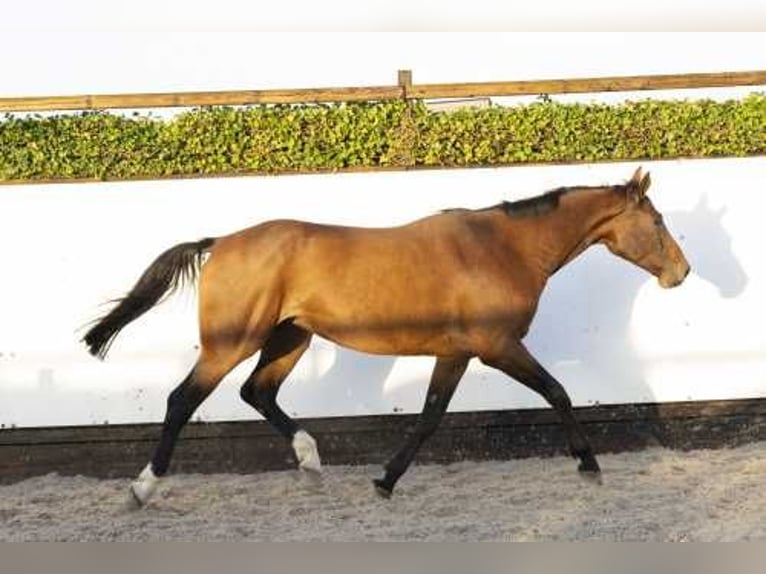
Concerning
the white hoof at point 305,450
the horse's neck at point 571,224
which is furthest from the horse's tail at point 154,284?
the horse's neck at point 571,224

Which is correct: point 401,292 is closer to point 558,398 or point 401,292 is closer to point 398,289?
point 398,289

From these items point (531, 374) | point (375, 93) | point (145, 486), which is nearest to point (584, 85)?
point (375, 93)

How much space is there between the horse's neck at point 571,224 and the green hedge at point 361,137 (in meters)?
1.14

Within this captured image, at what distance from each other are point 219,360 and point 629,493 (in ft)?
7.51

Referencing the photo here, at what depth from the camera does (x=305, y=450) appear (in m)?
5.94

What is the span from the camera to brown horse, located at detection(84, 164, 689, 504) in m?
5.60

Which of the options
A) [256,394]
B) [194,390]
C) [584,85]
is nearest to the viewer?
[194,390]

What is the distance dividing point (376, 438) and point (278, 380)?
110cm

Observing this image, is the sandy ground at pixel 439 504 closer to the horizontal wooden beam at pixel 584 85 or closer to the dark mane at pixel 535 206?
the dark mane at pixel 535 206

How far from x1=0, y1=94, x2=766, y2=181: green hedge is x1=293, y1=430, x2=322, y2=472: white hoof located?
1.91 meters

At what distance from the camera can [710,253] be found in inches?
279

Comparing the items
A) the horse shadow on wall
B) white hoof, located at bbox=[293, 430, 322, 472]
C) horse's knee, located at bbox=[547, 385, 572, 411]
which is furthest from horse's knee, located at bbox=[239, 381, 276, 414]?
horse's knee, located at bbox=[547, 385, 572, 411]

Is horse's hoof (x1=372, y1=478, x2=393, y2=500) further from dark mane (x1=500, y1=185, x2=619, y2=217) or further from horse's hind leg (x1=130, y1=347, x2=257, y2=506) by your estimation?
dark mane (x1=500, y1=185, x2=619, y2=217)

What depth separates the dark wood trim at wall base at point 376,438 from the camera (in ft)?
22.4
